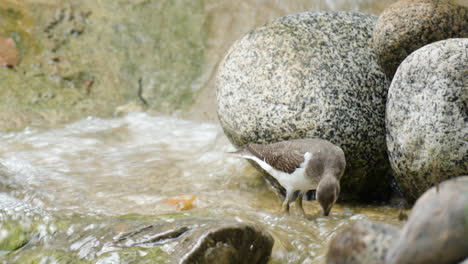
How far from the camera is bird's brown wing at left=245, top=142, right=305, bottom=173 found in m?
5.54

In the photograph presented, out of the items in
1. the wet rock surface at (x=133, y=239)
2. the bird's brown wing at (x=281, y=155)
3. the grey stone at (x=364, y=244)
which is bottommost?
the wet rock surface at (x=133, y=239)

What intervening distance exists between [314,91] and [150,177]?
2075 mm

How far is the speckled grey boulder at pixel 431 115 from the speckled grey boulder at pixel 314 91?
59 cm

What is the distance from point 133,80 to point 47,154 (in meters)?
2.64

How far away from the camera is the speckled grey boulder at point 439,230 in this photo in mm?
2766

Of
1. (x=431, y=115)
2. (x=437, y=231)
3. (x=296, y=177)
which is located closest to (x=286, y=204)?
(x=296, y=177)

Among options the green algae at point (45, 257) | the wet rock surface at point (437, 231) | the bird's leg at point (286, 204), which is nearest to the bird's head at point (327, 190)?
the bird's leg at point (286, 204)

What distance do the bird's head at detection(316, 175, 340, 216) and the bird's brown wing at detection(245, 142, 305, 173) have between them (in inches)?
14.2

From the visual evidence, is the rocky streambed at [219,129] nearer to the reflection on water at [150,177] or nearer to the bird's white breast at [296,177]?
the reflection on water at [150,177]

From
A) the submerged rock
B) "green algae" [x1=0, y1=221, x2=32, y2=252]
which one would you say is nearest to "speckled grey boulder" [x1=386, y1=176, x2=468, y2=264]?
the submerged rock

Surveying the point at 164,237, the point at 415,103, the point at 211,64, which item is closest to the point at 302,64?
the point at 415,103

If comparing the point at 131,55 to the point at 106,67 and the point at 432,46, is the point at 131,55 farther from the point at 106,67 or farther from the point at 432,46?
the point at 432,46

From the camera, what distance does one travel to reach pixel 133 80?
9938 millimetres

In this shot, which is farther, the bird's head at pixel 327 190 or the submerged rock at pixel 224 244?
the bird's head at pixel 327 190
